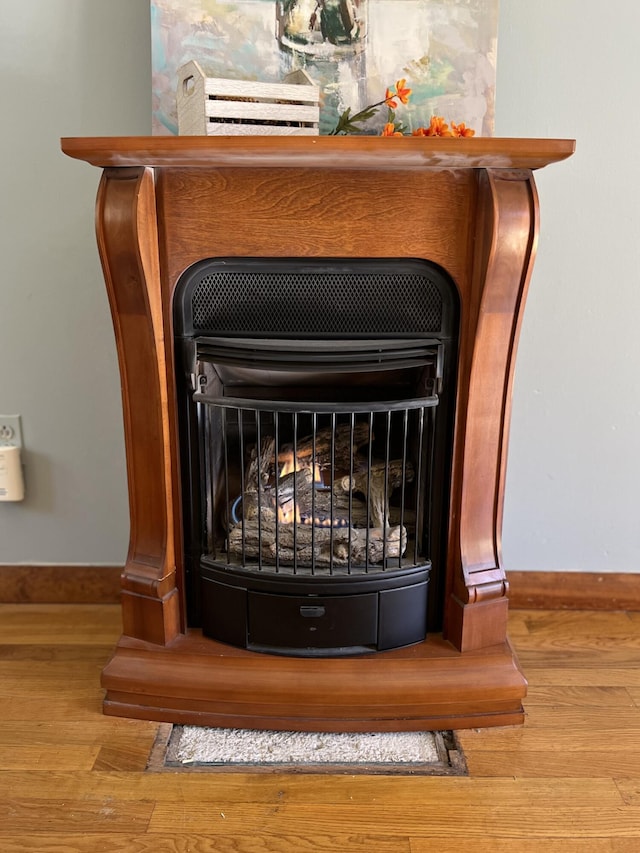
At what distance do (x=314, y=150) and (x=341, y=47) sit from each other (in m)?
0.47

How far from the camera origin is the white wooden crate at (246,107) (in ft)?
4.27

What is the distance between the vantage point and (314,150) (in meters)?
1.21

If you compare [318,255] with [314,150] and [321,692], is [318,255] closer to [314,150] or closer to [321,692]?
[314,150]

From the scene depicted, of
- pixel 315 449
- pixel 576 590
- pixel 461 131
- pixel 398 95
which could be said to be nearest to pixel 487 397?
pixel 315 449

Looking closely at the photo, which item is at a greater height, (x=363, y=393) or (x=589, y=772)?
(x=363, y=393)

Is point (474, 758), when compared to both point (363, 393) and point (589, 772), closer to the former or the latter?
point (589, 772)

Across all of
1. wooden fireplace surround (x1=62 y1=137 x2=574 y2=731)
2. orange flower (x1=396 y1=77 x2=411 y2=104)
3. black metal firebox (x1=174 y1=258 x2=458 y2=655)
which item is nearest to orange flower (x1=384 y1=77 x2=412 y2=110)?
orange flower (x1=396 y1=77 x2=411 y2=104)

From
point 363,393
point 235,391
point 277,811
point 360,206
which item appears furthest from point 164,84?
point 277,811

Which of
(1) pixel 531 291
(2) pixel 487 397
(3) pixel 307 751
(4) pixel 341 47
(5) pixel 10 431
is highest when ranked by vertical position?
(4) pixel 341 47

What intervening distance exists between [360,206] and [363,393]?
0.39 meters

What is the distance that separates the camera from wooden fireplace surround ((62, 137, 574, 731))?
51.8 inches

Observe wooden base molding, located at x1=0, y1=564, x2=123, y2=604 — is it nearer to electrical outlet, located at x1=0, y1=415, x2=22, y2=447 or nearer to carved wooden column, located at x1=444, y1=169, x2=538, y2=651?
electrical outlet, located at x1=0, y1=415, x2=22, y2=447

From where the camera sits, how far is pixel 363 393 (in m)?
1.56

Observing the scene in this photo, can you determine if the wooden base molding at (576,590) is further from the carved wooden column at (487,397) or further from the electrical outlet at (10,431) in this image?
the electrical outlet at (10,431)
